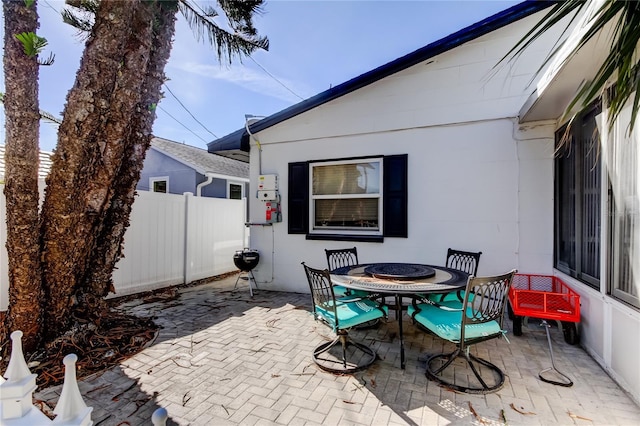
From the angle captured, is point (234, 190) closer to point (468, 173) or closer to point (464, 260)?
point (468, 173)

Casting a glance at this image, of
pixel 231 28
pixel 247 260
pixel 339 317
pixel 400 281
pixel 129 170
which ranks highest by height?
pixel 231 28

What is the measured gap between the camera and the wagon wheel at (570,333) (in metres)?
3.39

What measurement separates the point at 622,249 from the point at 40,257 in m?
5.62

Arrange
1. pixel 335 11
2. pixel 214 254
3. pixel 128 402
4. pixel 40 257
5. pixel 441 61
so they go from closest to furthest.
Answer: pixel 128 402, pixel 40 257, pixel 441 61, pixel 335 11, pixel 214 254

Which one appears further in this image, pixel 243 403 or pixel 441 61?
pixel 441 61

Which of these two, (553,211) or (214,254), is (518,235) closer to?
(553,211)

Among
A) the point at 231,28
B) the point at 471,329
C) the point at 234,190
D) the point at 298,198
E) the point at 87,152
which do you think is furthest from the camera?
the point at 234,190

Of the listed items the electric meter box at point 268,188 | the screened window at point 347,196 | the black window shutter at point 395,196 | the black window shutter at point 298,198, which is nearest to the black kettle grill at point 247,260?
the black window shutter at point 298,198

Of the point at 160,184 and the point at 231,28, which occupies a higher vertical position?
the point at 231,28

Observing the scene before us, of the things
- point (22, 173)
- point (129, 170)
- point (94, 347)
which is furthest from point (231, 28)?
point (94, 347)

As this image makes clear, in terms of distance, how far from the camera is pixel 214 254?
23.4ft

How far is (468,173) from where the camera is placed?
4.58 m

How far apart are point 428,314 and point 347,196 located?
2907 millimetres

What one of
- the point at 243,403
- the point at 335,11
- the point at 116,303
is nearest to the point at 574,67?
the point at 243,403
